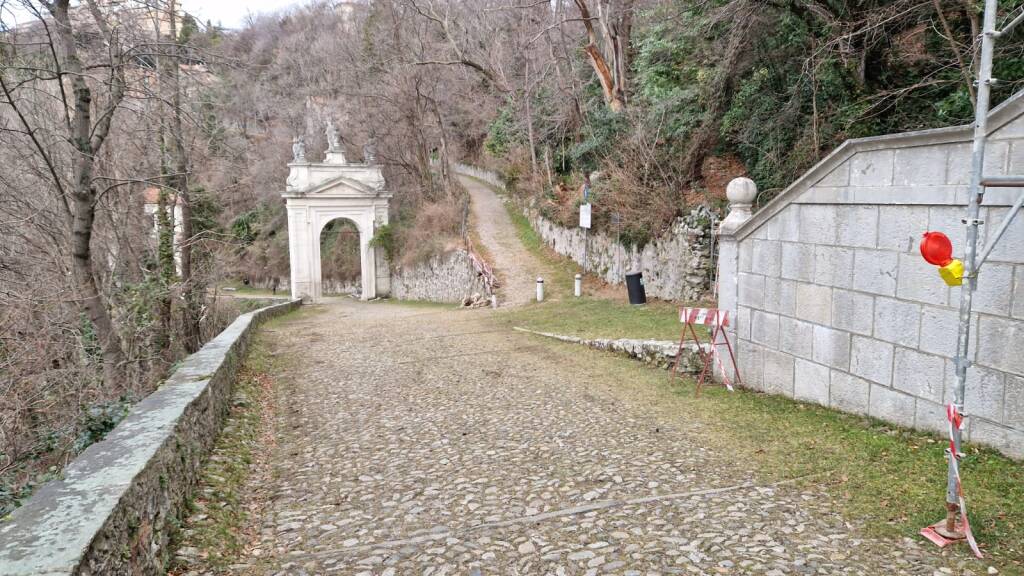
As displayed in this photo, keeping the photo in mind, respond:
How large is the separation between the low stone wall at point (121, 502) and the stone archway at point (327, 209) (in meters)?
26.3

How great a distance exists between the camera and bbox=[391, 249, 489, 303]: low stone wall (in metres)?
24.7

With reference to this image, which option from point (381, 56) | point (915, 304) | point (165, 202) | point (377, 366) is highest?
point (381, 56)

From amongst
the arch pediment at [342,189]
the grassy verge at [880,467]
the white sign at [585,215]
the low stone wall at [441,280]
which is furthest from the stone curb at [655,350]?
the arch pediment at [342,189]

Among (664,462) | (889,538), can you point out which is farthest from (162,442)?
(889,538)

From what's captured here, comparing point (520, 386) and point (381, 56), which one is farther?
point (381, 56)

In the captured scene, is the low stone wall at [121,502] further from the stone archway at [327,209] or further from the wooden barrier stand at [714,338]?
the stone archway at [327,209]

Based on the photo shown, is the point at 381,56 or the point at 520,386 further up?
the point at 381,56

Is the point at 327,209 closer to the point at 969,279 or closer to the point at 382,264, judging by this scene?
the point at 382,264

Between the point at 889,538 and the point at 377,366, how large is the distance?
26.7 ft

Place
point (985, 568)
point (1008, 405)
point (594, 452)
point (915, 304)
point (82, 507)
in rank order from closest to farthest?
point (82, 507), point (985, 568), point (1008, 405), point (915, 304), point (594, 452)

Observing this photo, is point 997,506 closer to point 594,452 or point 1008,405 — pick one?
point 1008,405

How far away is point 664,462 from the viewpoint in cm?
540

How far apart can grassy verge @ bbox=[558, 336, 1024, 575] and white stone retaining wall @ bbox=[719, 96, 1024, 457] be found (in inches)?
8.8

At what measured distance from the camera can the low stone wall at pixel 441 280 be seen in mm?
24719
